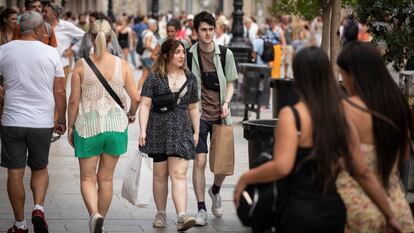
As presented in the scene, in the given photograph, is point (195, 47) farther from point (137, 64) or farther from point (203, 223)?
point (137, 64)

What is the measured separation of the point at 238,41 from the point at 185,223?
12672 mm

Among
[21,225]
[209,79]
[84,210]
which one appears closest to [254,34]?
[84,210]

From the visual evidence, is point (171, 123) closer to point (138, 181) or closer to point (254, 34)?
point (138, 181)

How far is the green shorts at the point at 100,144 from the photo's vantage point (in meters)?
8.68

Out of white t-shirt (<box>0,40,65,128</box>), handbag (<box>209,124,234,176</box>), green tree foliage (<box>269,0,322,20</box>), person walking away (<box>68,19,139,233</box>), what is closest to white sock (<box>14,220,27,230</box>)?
person walking away (<box>68,19,139,233</box>)

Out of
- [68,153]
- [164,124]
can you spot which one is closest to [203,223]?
[164,124]

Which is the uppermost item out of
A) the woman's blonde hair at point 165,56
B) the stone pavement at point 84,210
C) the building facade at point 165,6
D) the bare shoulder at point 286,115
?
the building facade at point 165,6

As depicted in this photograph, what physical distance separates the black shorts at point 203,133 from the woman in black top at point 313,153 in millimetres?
4197

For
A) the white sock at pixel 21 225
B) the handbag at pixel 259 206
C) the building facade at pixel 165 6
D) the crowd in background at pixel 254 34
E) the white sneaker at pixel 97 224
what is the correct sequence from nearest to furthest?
1. the handbag at pixel 259 206
2. the white sneaker at pixel 97 224
3. the white sock at pixel 21 225
4. the crowd in background at pixel 254 34
5. the building facade at pixel 165 6

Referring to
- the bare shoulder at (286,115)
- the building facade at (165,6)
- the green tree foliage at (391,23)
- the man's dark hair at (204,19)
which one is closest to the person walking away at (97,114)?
the man's dark hair at (204,19)

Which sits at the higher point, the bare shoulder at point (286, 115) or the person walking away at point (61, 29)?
the person walking away at point (61, 29)

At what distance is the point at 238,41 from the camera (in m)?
21.2

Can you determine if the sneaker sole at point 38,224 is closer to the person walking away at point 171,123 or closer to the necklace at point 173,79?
the person walking away at point 171,123

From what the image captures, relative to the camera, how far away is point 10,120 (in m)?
8.59
